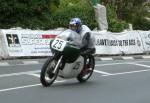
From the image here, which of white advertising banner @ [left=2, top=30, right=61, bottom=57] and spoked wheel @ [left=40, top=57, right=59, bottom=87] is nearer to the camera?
spoked wheel @ [left=40, top=57, right=59, bottom=87]

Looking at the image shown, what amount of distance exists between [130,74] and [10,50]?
6.68m

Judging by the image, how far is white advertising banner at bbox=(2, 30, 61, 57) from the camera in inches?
874

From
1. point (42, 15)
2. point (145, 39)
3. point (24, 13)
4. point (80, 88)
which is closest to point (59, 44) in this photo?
point (80, 88)

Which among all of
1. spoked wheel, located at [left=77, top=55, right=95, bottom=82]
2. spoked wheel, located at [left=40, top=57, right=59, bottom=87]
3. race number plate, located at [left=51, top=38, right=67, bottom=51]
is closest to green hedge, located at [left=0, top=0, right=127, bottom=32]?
spoked wheel, located at [left=77, top=55, right=95, bottom=82]

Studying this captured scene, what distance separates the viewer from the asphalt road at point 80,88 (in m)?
11.7

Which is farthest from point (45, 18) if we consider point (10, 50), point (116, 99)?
point (116, 99)

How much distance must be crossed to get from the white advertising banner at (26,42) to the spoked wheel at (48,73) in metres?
8.84

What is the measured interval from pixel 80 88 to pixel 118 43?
42.4ft

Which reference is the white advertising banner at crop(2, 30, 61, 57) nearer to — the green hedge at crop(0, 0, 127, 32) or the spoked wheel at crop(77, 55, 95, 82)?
the green hedge at crop(0, 0, 127, 32)

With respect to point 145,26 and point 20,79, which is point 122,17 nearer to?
point 145,26

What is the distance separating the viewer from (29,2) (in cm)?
2839

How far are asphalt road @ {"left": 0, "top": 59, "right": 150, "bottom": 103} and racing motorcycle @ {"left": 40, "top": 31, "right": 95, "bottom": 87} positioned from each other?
26 centimetres

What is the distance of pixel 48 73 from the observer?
1322cm

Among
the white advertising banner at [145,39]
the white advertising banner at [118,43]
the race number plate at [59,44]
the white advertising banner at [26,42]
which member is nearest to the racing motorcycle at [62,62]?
the race number plate at [59,44]
